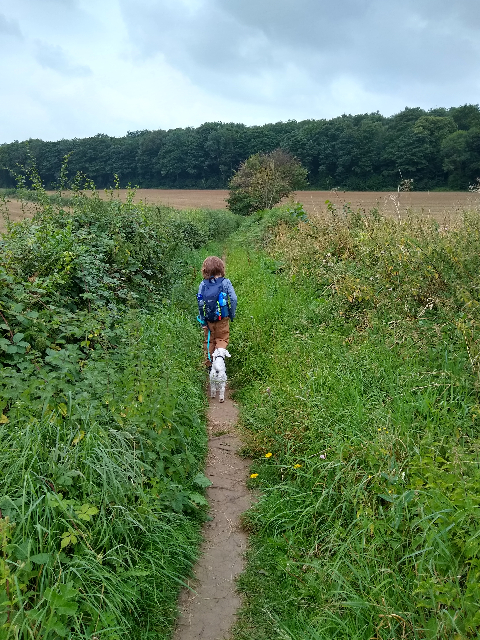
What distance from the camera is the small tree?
83.1 ft

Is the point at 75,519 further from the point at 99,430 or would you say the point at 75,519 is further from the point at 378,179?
the point at 378,179

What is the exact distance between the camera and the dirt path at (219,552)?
264 cm

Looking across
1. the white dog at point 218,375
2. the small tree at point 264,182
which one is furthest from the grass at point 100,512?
the small tree at point 264,182

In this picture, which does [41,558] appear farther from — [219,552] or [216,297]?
[216,297]

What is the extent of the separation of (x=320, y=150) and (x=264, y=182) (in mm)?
38526

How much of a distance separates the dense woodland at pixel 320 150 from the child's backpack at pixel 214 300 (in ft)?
83.8

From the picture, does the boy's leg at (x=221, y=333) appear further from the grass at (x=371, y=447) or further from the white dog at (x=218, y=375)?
the grass at (x=371, y=447)

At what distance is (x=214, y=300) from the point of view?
578 centimetres

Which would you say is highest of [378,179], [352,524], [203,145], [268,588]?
[203,145]

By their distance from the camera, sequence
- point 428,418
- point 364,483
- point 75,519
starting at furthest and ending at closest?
point 428,418, point 364,483, point 75,519

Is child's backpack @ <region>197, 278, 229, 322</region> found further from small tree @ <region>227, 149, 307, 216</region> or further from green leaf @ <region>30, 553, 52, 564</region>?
small tree @ <region>227, 149, 307, 216</region>

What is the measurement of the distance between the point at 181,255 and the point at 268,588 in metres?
10.5

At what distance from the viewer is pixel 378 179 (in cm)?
5394

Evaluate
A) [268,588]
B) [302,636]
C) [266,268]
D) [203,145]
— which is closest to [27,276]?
[268,588]
